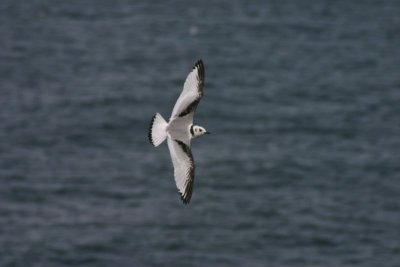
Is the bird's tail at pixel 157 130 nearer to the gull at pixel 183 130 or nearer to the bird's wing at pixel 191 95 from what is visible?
the gull at pixel 183 130

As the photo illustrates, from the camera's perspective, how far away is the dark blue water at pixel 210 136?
73062 millimetres

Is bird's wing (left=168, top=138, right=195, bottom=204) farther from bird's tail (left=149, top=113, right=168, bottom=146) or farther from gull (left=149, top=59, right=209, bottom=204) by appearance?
bird's tail (left=149, top=113, right=168, bottom=146)

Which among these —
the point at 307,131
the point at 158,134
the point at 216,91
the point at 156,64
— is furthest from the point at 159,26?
the point at 158,134

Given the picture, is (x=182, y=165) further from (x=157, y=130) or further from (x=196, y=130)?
(x=157, y=130)

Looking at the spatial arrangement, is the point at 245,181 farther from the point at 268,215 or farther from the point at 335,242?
the point at 335,242

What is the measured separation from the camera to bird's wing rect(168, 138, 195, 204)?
20.5 m

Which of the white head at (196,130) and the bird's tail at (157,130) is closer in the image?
the bird's tail at (157,130)

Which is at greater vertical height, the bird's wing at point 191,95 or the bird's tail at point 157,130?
the bird's wing at point 191,95

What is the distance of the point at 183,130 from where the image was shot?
2000 centimetres

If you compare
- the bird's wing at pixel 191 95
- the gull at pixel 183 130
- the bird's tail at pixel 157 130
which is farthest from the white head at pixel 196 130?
the bird's tail at pixel 157 130

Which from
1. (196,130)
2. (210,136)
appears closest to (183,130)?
(196,130)

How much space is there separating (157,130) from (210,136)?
7320 centimetres

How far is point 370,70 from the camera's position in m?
114

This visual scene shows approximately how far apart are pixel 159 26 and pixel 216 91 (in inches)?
1151
